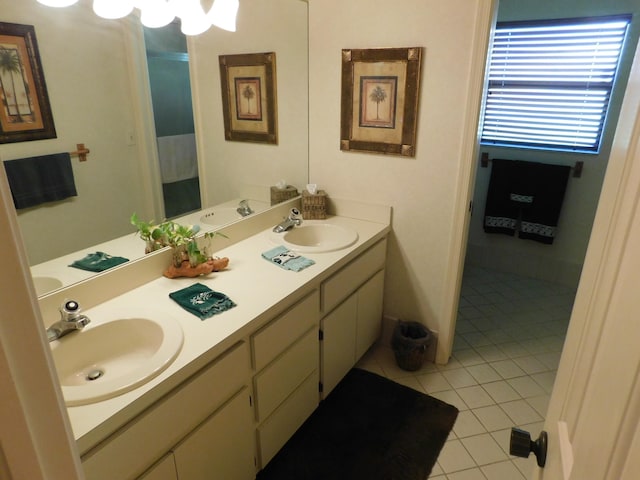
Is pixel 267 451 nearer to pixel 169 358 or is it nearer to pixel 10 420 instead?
pixel 169 358

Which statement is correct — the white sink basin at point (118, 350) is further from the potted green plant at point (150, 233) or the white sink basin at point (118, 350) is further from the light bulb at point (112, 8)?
the light bulb at point (112, 8)

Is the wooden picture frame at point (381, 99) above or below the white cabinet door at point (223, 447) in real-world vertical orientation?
above

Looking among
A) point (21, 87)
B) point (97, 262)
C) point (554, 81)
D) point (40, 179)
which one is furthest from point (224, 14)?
point (554, 81)

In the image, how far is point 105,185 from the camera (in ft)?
5.09

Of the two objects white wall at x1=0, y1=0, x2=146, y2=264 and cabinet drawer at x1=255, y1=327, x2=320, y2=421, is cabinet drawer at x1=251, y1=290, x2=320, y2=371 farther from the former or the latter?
white wall at x1=0, y1=0, x2=146, y2=264

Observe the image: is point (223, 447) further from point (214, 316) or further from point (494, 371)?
point (494, 371)

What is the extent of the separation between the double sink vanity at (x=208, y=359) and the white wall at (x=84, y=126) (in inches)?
7.6

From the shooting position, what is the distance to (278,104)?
2418mm

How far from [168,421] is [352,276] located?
118 centimetres

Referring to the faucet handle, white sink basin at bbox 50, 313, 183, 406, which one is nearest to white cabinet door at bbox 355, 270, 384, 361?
white sink basin at bbox 50, 313, 183, 406

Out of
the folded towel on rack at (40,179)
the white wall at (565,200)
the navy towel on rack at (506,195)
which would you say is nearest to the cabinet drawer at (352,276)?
the folded towel on rack at (40,179)

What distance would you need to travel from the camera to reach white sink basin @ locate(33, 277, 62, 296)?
138cm

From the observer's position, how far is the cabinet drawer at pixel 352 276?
1971mm

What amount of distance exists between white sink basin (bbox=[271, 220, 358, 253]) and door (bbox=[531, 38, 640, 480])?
151 centimetres
